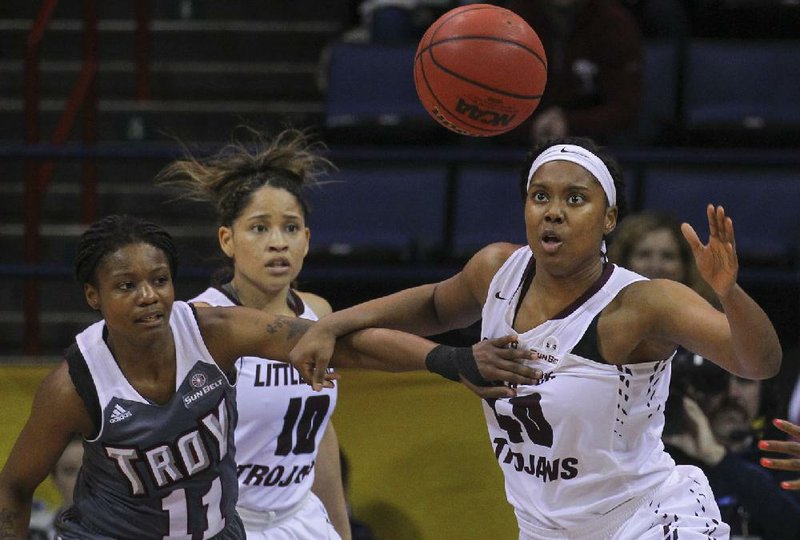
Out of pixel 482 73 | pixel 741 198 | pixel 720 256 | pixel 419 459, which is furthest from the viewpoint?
pixel 741 198

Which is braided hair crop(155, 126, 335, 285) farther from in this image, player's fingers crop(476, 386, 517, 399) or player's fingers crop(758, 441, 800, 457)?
player's fingers crop(758, 441, 800, 457)

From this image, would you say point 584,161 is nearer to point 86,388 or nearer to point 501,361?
point 501,361

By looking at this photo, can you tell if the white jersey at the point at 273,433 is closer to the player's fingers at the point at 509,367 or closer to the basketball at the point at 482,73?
the basketball at the point at 482,73

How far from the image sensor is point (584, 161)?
12.9ft

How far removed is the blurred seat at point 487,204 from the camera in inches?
283

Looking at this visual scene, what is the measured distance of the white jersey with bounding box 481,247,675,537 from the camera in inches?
151

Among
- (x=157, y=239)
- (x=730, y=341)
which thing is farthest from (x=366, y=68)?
(x=730, y=341)

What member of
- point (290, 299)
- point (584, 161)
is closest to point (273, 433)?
point (290, 299)

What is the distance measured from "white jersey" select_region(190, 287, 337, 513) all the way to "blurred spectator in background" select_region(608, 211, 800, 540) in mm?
1455

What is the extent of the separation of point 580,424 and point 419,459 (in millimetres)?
1783

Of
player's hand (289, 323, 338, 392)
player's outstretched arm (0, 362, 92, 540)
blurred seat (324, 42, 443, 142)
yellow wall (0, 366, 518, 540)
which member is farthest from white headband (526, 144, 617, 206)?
blurred seat (324, 42, 443, 142)

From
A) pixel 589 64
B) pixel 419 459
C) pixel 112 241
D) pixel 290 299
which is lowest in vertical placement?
pixel 419 459

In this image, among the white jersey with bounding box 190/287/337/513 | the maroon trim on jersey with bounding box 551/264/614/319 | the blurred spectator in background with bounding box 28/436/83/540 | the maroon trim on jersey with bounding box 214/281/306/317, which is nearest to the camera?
the maroon trim on jersey with bounding box 551/264/614/319

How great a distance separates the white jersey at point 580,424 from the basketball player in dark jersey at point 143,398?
144 mm
